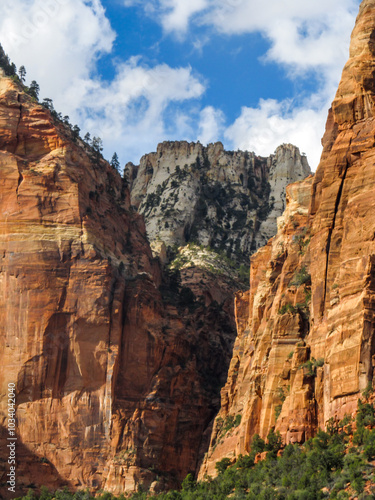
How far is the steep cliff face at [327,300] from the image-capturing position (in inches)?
3661

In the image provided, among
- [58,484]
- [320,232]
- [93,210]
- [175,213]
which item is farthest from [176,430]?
[175,213]

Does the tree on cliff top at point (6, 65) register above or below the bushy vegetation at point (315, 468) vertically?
above

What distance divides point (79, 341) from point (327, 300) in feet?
137

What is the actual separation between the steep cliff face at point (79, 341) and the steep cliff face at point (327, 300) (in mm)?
14192

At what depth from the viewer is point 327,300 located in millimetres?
100438

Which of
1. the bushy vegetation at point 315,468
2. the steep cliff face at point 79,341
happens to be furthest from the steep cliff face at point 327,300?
the steep cliff face at point 79,341

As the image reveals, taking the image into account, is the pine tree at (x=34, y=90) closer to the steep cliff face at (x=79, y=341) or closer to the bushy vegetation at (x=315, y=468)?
the steep cliff face at (x=79, y=341)

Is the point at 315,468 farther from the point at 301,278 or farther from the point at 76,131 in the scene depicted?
the point at 76,131

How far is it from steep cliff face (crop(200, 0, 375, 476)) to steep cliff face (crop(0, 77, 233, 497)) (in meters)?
14.2

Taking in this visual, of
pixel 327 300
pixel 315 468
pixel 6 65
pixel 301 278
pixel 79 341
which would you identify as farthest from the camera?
pixel 6 65

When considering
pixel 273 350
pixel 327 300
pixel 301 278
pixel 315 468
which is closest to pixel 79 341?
pixel 273 350

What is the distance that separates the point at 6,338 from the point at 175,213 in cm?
6835

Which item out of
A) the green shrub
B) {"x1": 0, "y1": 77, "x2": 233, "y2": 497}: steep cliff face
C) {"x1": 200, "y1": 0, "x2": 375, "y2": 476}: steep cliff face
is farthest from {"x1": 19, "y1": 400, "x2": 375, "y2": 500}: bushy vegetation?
{"x1": 0, "y1": 77, "x2": 233, "y2": 497}: steep cliff face

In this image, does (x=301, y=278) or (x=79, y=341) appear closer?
(x=301, y=278)
